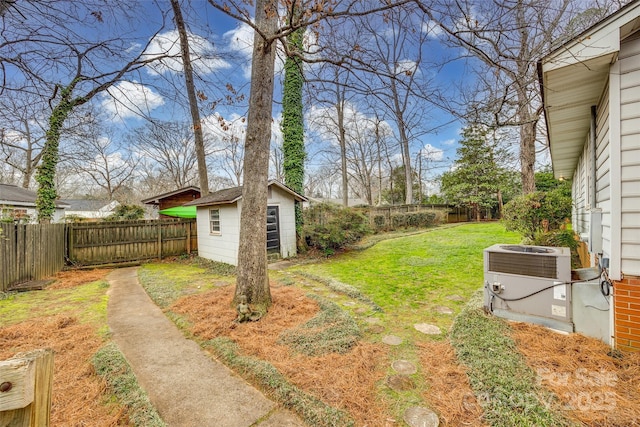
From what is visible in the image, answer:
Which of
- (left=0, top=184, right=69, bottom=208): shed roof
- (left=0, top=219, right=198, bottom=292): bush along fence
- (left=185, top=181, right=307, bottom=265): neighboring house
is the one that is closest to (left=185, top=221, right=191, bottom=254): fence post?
(left=0, top=219, right=198, bottom=292): bush along fence

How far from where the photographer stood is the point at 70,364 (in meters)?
2.85

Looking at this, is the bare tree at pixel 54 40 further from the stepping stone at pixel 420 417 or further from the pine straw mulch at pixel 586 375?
the pine straw mulch at pixel 586 375

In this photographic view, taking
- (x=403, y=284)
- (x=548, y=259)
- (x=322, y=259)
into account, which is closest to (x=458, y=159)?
(x=322, y=259)

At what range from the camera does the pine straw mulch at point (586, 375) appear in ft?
6.60

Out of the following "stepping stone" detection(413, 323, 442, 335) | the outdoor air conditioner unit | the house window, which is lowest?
"stepping stone" detection(413, 323, 442, 335)

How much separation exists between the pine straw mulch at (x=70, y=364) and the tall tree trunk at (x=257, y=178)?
187 centimetres

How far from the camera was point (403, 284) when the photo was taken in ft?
18.5

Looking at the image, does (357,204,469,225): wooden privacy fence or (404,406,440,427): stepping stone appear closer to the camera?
(404,406,440,427): stepping stone

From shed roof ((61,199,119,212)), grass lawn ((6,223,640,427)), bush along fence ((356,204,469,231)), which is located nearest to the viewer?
grass lawn ((6,223,640,427))

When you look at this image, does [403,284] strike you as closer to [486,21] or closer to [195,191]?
[486,21]

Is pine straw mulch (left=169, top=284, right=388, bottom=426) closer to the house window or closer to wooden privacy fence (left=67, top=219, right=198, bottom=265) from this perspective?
the house window

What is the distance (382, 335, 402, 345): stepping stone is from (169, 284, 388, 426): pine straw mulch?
20 centimetres

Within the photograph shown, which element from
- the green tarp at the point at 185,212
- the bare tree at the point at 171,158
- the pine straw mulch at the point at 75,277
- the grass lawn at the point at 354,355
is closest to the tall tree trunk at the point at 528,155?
the grass lawn at the point at 354,355

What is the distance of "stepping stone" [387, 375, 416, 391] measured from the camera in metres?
2.39
